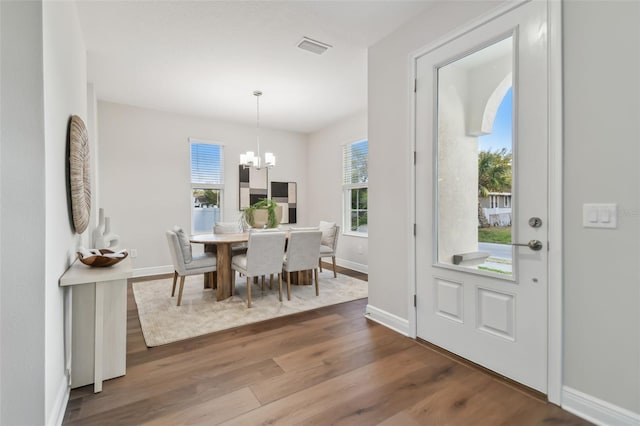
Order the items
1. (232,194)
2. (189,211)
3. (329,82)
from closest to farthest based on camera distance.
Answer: (329,82), (189,211), (232,194)

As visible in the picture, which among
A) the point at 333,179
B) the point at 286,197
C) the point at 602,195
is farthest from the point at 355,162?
the point at 602,195

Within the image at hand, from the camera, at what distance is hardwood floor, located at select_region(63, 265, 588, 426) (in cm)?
158

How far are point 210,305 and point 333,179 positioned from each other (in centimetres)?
333

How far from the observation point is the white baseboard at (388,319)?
2.58 meters

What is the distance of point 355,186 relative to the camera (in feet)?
17.5

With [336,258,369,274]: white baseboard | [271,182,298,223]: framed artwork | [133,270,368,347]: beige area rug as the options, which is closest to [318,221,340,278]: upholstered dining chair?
[133,270,368,347]: beige area rug

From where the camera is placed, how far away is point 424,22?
95.3 inches

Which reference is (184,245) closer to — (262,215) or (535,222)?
(262,215)

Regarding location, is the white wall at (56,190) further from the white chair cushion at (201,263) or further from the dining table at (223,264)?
the dining table at (223,264)

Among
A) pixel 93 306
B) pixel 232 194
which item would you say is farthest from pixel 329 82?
pixel 93 306

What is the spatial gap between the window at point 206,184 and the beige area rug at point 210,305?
1.24 metres

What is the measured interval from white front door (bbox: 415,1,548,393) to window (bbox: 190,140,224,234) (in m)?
4.01

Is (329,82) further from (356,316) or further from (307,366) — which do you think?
(307,366)

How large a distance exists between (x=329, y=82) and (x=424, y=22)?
162cm
